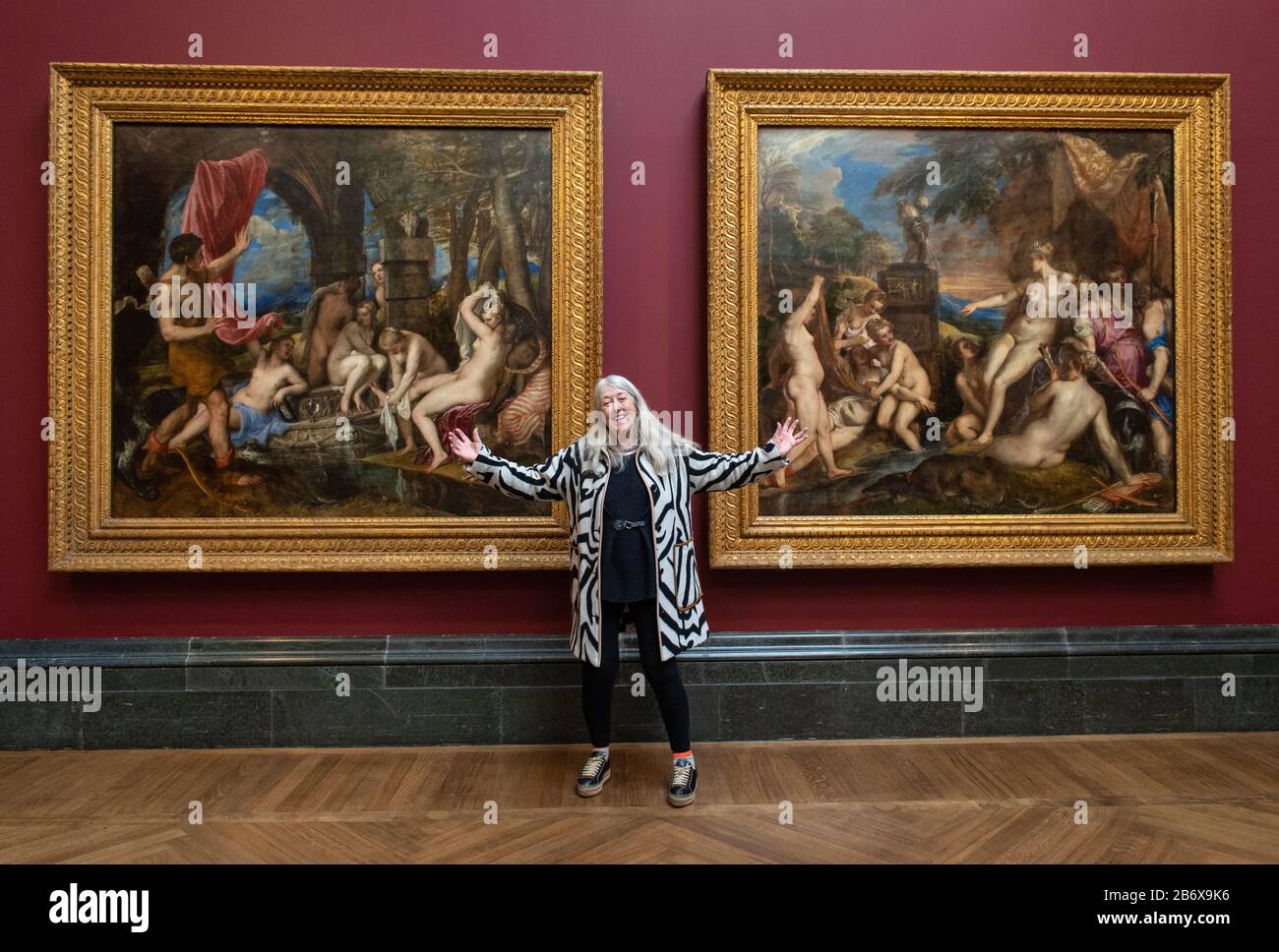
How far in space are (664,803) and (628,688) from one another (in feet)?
2.60

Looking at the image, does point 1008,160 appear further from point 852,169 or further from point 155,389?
point 155,389

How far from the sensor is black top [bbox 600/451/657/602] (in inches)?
142

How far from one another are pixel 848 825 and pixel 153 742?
3.51m

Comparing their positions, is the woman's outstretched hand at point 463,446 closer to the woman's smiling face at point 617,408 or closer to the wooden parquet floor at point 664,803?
the woman's smiling face at point 617,408

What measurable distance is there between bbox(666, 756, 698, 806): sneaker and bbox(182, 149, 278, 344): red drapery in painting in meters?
3.03

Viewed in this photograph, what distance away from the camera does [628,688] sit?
426 centimetres

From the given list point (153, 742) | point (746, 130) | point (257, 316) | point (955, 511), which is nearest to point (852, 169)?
point (746, 130)

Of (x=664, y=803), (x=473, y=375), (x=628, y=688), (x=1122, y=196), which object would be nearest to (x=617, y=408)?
(x=473, y=375)

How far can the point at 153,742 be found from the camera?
4.17 metres

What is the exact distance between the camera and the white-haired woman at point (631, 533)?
11.8ft

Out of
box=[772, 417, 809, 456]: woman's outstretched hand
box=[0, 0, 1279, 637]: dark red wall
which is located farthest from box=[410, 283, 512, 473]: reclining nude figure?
box=[772, 417, 809, 456]: woman's outstretched hand

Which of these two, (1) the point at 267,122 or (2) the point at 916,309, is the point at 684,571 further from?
(1) the point at 267,122

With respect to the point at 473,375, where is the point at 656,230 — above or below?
above

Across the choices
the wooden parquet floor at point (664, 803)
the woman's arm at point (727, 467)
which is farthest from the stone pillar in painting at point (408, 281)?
the wooden parquet floor at point (664, 803)
